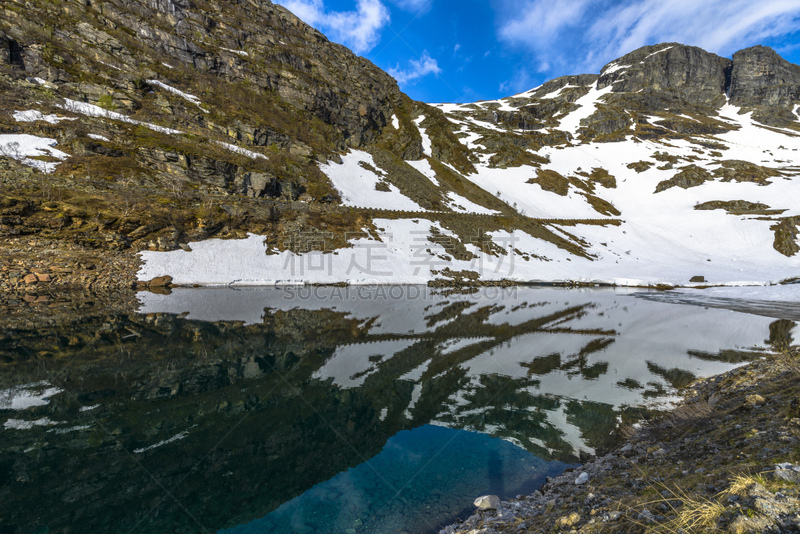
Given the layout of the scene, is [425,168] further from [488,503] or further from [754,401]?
[488,503]

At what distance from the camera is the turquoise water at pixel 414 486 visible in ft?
18.8

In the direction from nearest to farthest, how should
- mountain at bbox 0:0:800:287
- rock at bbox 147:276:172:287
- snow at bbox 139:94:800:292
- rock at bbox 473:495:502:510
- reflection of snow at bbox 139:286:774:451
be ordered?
rock at bbox 473:495:502:510
reflection of snow at bbox 139:286:774:451
rock at bbox 147:276:172:287
mountain at bbox 0:0:800:287
snow at bbox 139:94:800:292

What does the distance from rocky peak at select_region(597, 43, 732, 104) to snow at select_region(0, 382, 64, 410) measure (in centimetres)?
23488

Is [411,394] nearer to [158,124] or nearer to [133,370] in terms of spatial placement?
[133,370]

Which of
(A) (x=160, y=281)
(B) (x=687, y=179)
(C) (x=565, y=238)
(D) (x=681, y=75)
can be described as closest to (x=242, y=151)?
(A) (x=160, y=281)

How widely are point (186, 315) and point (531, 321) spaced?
23.0 meters

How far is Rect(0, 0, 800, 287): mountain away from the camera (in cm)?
3494

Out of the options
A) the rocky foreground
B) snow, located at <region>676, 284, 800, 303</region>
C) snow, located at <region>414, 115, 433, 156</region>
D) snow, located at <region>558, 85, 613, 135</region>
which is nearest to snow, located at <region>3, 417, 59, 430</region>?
the rocky foreground

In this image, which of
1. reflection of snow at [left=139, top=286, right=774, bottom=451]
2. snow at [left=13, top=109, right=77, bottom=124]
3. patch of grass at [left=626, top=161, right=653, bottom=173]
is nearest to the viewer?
reflection of snow at [left=139, top=286, right=774, bottom=451]

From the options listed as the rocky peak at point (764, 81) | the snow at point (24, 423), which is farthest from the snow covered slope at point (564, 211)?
the rocky peak at point (764, 81)

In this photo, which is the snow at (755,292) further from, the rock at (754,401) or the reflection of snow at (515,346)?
the rock at (754,401)

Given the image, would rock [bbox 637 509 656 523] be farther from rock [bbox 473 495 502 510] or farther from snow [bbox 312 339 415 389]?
snow [bbox 312 339 415 389]

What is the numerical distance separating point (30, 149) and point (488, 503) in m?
56.1

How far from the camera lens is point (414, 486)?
6.78 metres
